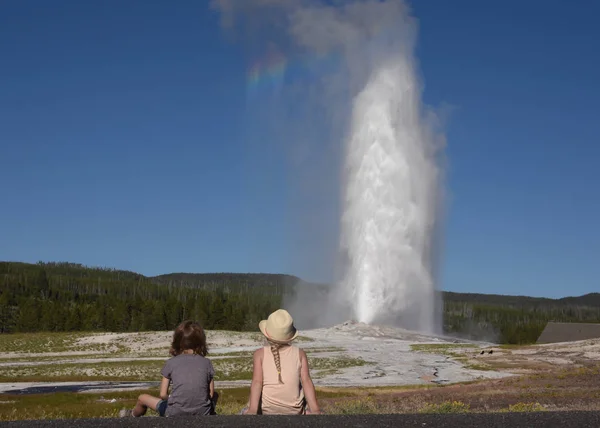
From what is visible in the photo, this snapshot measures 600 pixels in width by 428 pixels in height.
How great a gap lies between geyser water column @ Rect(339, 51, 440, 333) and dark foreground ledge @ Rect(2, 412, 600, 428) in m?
74.0

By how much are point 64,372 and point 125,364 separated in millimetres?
5328

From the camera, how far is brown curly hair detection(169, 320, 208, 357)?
890 cm

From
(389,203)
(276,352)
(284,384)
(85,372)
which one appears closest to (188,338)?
(276,352)

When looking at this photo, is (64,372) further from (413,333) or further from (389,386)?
(413,333)

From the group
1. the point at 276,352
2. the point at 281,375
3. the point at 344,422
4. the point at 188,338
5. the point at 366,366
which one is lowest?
the point at 366,366

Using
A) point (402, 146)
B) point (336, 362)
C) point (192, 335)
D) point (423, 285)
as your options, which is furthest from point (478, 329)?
point (192, 335)

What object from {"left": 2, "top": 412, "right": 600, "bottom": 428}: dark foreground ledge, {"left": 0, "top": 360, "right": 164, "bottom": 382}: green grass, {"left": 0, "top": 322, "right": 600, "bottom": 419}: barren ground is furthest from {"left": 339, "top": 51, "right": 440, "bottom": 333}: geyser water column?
{"left": 2, "top": 412, "right": 600, "bottom": 428}: dark foreground ledge

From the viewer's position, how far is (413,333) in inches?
3201

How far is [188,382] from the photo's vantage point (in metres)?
8.88

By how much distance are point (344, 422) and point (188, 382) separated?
196 centimetres

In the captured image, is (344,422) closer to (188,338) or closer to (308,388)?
(308,388)

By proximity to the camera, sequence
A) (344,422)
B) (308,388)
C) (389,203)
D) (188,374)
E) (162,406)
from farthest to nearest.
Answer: (389,203)
(162,406)
(188,374)
(344,422)
(308,388)

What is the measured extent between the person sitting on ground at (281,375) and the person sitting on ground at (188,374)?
0.74 meters

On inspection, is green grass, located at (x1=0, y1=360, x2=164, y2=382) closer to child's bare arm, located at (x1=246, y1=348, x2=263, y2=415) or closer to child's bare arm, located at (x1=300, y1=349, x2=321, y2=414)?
child's bare arm, located at (x1=246, y1=348, x2=263, y2=415)
